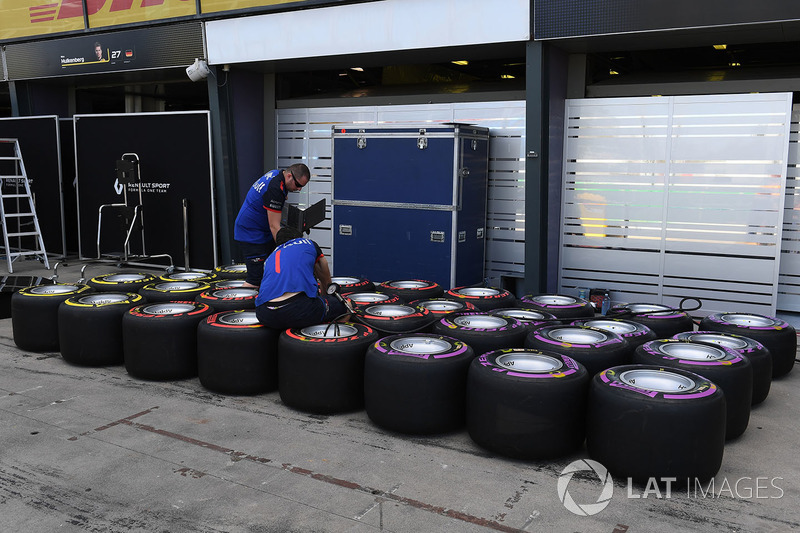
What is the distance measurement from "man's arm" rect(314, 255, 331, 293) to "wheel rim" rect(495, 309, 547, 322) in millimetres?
1466

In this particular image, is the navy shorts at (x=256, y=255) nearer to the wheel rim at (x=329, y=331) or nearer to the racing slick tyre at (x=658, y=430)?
the wheel rim at (x=329, y=331)

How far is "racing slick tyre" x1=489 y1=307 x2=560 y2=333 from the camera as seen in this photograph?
216 inches

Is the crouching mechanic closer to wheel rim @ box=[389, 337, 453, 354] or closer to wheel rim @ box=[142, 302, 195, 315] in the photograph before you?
wheel rim @ box=[389, 337, 453, 354]

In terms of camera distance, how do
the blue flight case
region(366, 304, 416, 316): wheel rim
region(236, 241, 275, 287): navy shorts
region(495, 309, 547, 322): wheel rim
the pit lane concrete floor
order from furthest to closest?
1. the blue flight case
2. region(236, 241, 275, 287): navy shorts
3. region(495, 309, 547, 322): wheel rim
4. region(366, 304, 416, 316): wheel rim
5. the pit lane concrete floor

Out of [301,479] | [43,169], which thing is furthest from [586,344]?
[43,169]

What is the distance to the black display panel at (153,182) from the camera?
1044 centimetres

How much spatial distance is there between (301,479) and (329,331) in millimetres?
1429

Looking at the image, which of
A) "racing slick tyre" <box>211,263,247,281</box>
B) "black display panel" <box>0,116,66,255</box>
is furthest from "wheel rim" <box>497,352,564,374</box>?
"black display panel" <box>0,116,66,255</box>

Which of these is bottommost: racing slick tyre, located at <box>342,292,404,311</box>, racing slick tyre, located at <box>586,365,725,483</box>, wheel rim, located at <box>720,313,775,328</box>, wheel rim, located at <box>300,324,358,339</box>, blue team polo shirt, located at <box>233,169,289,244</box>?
racing slick tyre, located at <box>586,365,725,483</box>

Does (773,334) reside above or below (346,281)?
below

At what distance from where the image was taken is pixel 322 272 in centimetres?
541

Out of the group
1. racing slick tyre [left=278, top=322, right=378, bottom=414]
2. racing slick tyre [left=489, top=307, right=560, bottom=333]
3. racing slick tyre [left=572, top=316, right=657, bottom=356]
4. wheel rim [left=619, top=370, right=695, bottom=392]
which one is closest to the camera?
wheel rim [left=619, top=370, right=695, bottom=392]

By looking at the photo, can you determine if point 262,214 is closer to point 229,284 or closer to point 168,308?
point 229,284

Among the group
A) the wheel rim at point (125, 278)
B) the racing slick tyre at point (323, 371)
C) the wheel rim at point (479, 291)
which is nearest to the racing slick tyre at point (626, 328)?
the wheel rim at point (479, 291)
